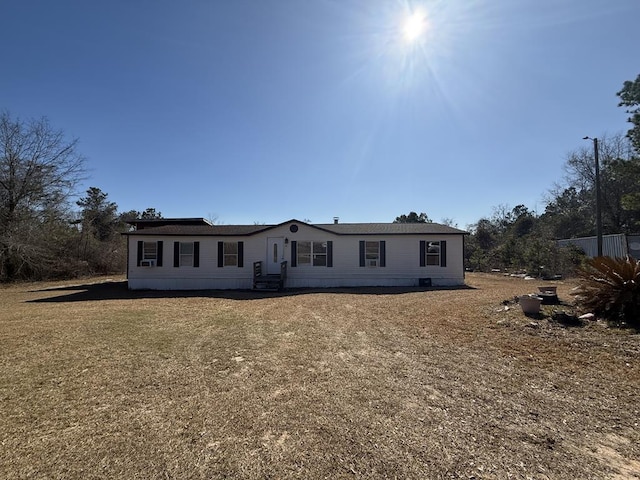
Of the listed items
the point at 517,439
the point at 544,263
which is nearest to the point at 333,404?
the point at 517,439

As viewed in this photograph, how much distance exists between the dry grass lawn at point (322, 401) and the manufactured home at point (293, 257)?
8373mm

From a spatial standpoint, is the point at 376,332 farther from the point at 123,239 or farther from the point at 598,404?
the point at 123,239

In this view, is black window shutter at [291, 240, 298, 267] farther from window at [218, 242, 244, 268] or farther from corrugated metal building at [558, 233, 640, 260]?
corrugated metal building at [558, 233, 640, 260]

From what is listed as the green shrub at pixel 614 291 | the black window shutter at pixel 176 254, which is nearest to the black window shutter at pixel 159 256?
the black window shutter at pixel 176 254

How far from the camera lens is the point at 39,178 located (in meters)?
20.0

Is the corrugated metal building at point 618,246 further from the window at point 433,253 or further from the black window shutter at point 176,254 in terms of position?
the black window shutter at point 176,254

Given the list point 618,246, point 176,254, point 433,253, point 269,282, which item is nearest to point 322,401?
point 269,282

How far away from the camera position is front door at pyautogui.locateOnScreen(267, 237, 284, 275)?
15672 mm

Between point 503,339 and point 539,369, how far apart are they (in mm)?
1424

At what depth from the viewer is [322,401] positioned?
143 inches

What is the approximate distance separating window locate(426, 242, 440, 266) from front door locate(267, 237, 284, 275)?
723 centimetres

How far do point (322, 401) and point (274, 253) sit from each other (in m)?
12.4

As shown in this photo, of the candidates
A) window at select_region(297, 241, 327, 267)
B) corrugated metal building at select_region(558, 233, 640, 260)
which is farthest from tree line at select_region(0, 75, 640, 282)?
window at select_region(297, 241, 327, 267)

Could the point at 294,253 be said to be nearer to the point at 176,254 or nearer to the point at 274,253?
the point at 274,253
